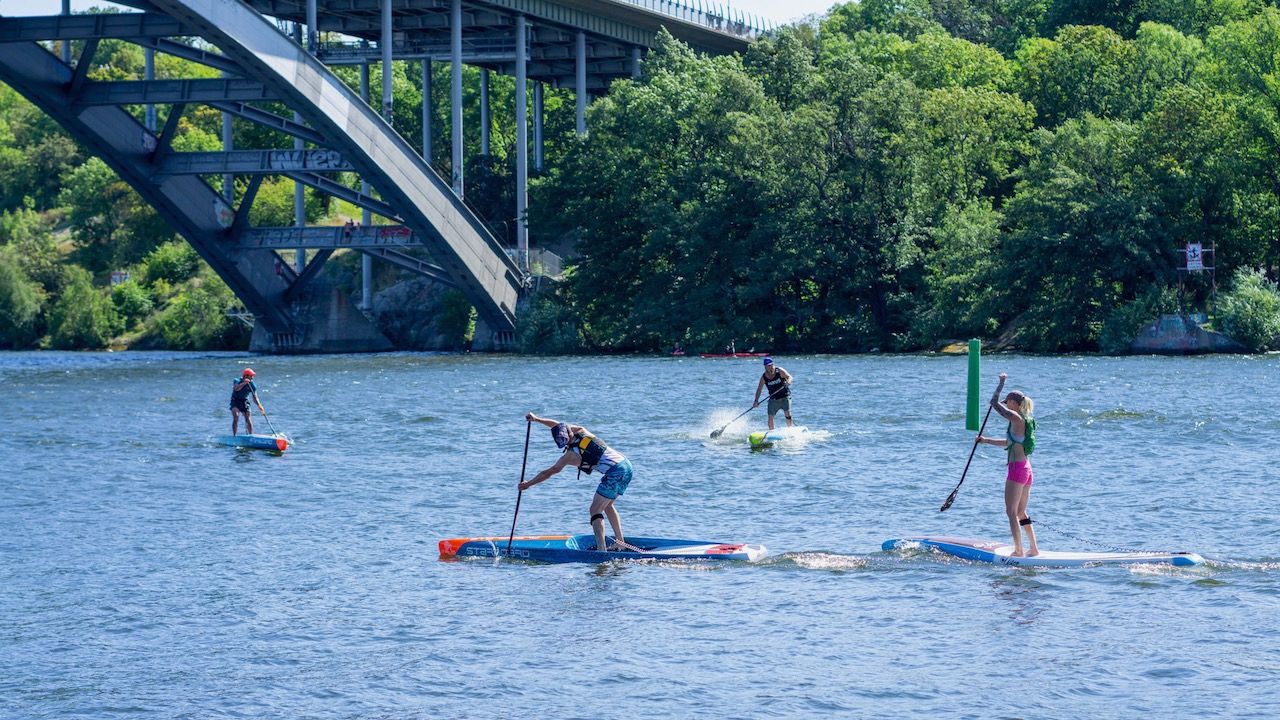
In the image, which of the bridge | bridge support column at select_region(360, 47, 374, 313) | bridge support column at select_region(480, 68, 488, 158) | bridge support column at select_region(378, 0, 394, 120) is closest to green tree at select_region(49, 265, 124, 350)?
the bridge

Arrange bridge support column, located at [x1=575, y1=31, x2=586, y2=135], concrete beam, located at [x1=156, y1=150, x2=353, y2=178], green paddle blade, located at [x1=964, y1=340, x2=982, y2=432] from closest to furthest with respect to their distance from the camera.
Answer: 1. green paddle blade, located at [x1=964, y1=340, x2=982, y2=432]
2. concrete beam, located at [x1=156, y1=150, x2=353, y2=178]
3. bridge support column, located at [x1=575, y1=31, x2=586, y2=135]

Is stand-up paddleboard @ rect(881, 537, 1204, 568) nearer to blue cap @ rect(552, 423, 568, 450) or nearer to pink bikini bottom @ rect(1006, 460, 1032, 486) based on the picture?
pink bikini bottom @ rect(1006, 460, 1032, 486)

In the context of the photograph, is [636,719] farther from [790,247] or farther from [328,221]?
[328,221]

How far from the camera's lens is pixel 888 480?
30203 millimetres

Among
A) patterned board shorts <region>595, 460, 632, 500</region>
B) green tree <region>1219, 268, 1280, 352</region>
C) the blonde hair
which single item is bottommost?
patterned board shorts <region>595, 460, 632, 500</region>

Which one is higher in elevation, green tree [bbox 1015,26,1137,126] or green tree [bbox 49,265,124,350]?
green tree [bbox 1015,26,1137,126]

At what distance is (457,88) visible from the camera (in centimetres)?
7688

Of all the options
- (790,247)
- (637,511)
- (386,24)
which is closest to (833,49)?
(790,247)

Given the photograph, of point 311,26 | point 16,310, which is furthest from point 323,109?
point 16,310

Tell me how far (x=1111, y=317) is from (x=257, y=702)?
56.6 m

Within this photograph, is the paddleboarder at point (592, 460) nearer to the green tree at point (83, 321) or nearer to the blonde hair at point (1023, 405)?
the blonde hair at point (1023, 405)

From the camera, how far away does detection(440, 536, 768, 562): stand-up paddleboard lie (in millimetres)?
22078

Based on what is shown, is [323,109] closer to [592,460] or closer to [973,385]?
[973,385]

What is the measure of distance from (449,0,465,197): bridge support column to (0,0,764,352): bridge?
0.12 metres
